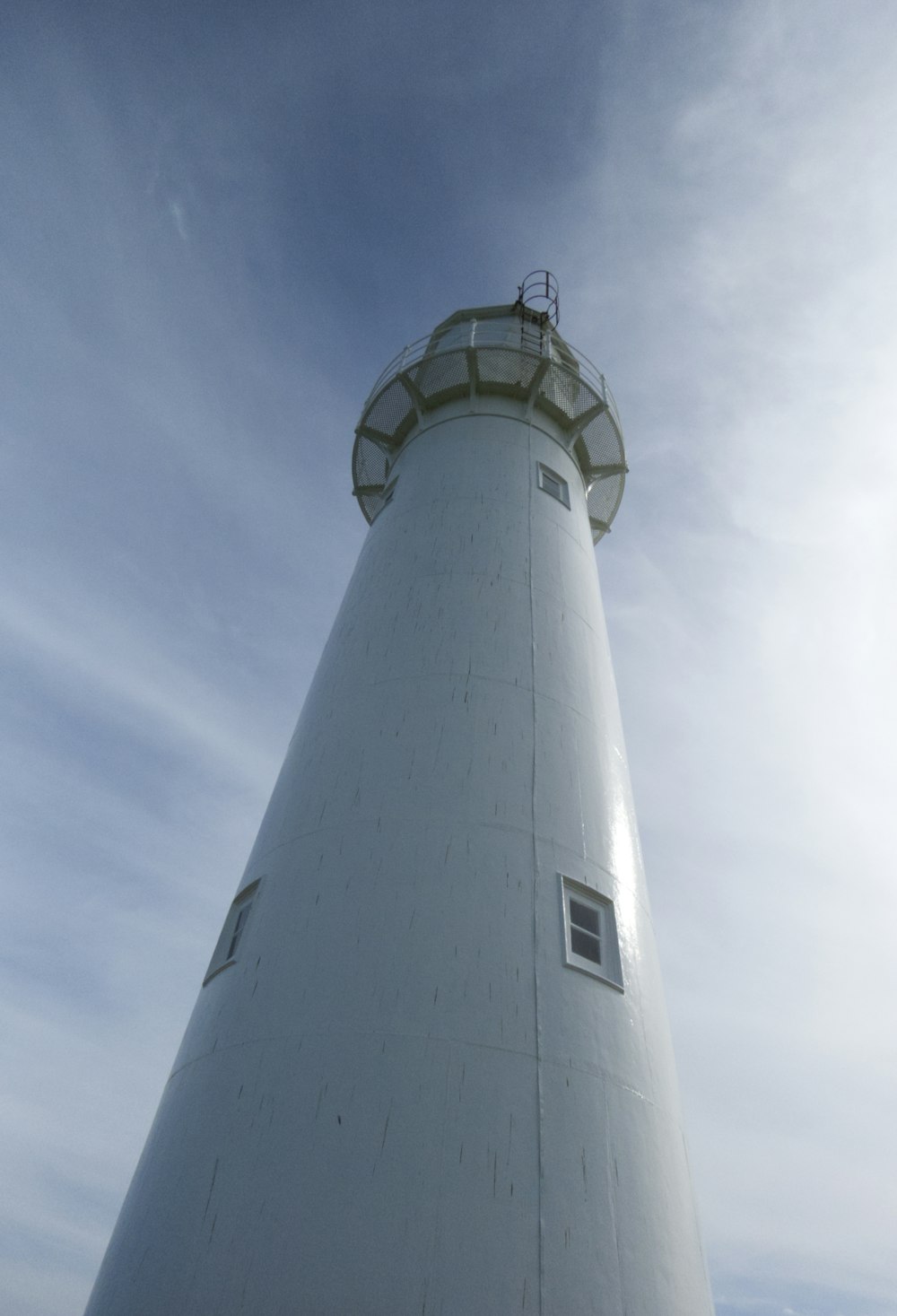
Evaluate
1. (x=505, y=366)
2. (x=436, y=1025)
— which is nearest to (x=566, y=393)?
(x=505, y=366)

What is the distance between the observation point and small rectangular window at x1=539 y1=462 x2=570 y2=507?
428 inches

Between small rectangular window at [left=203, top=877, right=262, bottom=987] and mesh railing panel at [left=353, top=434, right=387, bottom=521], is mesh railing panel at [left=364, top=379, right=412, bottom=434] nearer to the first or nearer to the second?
mesh railing panel at [left=353, top=434, right=387, bottom=521]

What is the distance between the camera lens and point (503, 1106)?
15.3ft

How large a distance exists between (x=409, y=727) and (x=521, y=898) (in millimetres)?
1837

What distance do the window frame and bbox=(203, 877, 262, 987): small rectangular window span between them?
664 centimetres

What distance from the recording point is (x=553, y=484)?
36.6 ft

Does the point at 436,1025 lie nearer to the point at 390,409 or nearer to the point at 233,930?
the point at 233,930

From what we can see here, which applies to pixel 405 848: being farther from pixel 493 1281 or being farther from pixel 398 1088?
pixel 493 1281

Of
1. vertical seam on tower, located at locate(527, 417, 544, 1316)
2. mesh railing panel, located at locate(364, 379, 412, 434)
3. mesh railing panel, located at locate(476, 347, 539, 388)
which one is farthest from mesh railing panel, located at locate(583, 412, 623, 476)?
vertical seam on tower, located at locate(527, 417, 544, 1316)

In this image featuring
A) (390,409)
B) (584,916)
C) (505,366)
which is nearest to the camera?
(584,916)

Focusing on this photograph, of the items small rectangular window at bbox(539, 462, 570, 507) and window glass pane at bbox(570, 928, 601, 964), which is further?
small rectangular window at bbox(539, 462, 570, 507)

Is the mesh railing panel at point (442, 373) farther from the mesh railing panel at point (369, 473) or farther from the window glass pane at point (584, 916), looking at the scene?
the window glass pane at point (584, 916)

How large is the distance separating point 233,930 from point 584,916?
2.96 meters

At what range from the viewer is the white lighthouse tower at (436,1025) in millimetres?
4230
